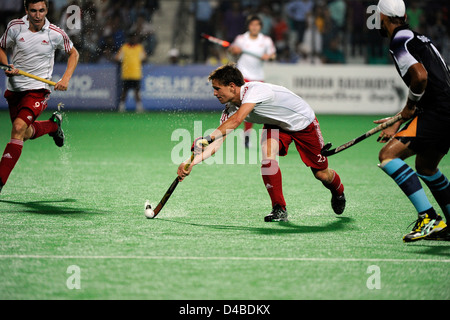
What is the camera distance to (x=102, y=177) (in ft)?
25.5

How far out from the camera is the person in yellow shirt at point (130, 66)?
16.4 m

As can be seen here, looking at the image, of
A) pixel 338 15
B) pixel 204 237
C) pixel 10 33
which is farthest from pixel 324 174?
pixel 338 15

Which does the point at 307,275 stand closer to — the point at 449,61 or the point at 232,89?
the point at 232,89

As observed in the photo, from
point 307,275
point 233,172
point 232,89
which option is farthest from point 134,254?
point 233,172

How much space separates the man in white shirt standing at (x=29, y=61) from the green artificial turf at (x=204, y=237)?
76 cm

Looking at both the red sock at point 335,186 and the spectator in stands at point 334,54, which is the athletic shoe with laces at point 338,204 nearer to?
the red sock at point 335,186

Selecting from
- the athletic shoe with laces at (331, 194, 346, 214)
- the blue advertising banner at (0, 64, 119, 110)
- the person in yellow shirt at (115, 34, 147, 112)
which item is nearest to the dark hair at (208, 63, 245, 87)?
the athletic shoe with laces at (331, 194, 346, 214)

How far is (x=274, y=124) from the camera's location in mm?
Result: 5555

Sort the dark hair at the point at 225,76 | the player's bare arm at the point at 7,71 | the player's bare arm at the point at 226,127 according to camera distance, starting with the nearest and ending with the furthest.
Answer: the player's bare arm at the point at 226,127, the dark hair at the point at 225,76, the player's bare arm at the point at 7,71

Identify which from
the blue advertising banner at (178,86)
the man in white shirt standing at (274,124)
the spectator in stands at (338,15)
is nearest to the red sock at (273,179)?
the man in white shirt standing at (274,124)

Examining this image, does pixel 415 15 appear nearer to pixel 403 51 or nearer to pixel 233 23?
pixel 233 23

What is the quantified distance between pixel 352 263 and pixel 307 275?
416 mm

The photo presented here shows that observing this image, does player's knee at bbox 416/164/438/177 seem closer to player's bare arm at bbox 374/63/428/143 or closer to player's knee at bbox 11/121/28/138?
player's bare arm at bbox 374/63/428/143

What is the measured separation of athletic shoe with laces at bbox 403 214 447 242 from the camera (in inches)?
184
